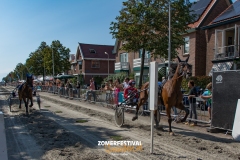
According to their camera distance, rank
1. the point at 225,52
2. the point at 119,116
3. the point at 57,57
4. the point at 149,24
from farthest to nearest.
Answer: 1. the point at 57,57
2. the point at 225,52
3. the point at 149,24
4. the point at 119,116

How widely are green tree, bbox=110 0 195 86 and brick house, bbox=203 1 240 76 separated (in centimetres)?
658

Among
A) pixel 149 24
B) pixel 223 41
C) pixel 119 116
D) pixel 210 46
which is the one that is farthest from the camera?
pixel 210 46

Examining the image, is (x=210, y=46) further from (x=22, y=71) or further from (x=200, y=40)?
(x=22, y=71)

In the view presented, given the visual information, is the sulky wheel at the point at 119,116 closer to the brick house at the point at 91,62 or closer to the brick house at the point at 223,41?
the brick house at the point at 223,41

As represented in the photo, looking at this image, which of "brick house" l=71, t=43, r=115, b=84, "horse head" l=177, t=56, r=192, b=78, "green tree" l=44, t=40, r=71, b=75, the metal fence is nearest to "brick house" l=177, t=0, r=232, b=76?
the metal fence

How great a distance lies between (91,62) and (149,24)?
35.0 metres

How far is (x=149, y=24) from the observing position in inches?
616

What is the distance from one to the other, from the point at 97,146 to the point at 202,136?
139 inches

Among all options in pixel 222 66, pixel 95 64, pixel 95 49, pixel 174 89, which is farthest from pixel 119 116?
pixel 95 49

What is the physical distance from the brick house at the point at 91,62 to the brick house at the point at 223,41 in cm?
2654

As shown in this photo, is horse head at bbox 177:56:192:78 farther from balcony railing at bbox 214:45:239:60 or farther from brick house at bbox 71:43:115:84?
brick house at bbox 71:43:115:84

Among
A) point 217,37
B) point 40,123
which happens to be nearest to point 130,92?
point 40,123

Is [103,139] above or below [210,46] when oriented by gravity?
below

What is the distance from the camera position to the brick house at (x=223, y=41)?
68.8ft
